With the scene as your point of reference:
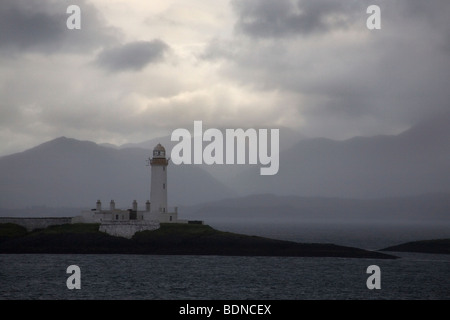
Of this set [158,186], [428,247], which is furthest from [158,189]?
[428,247]

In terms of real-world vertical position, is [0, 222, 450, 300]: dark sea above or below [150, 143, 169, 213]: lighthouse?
below

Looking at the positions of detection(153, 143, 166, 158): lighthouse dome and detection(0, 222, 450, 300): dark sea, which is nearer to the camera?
detection(0, 222, 450, 300): dark sea

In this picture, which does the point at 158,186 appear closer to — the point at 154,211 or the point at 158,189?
the point at 158,189

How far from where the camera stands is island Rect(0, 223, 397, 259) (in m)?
99.1

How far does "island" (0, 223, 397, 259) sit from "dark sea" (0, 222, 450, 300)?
229 cm

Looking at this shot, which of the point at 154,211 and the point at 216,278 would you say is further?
the point at 154,211

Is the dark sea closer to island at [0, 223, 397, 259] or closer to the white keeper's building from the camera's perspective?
island at [0, 223, 397, 259]

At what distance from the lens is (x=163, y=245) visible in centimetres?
9950

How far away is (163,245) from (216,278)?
24.4 metres

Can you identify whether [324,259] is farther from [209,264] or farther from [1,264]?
[1,264]

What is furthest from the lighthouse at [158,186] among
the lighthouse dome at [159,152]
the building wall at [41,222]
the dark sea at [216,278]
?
the building wall at [41,222]

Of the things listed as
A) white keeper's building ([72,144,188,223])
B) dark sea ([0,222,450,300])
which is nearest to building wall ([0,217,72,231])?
white keeper's building ([72,144,188,223])

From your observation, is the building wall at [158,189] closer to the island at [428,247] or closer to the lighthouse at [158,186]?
the lighthouse at [158,186]
